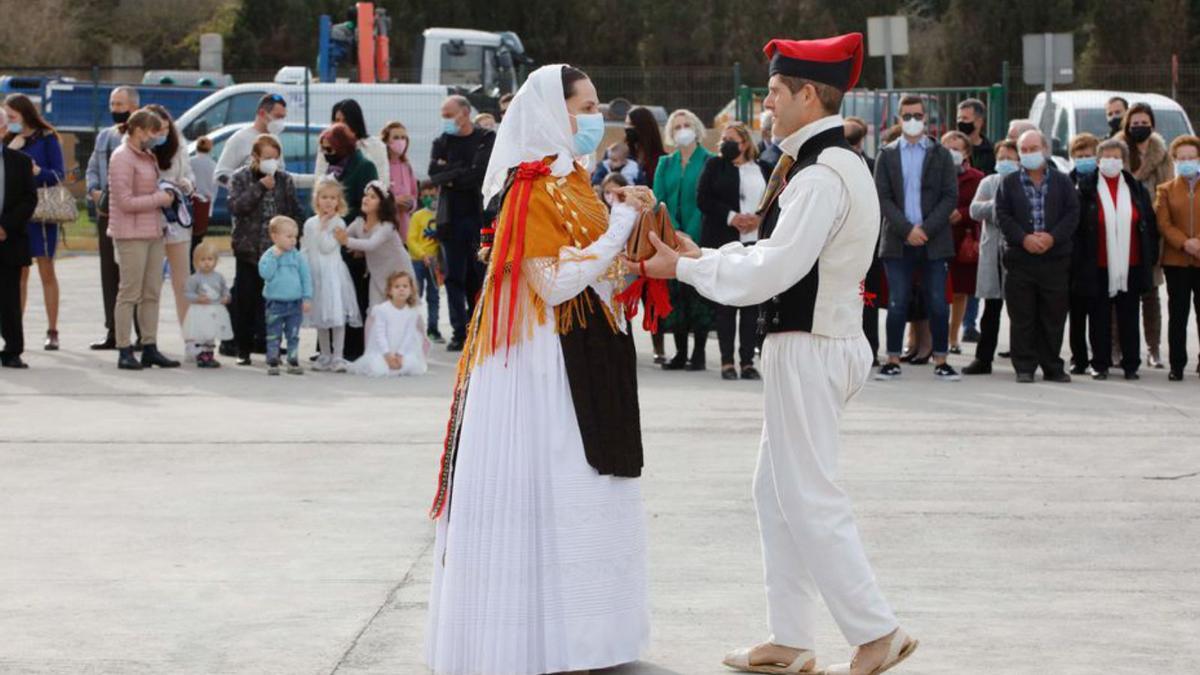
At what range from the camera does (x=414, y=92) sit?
27.1 m

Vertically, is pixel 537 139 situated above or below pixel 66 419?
above

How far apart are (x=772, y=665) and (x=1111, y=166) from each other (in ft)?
27.1

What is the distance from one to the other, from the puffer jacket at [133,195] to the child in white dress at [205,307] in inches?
21.0

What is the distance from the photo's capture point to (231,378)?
13367mm

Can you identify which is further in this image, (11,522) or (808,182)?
(11,522)

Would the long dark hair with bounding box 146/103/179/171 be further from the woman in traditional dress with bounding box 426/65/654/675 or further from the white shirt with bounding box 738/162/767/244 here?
the woman in traditional dress with bounding box 426/65/654/675

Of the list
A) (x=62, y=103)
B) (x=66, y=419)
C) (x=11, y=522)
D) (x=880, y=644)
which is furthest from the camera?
(x=62, y=103)

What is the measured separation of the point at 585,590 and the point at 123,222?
833cm

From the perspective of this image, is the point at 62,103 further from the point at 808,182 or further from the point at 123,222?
the point at 808,182

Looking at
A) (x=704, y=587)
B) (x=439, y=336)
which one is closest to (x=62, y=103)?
(x=439, y=336)

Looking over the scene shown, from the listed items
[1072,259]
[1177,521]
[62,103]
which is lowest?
[1177,521]

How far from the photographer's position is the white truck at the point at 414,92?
26891 mm

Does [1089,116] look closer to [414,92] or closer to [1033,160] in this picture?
[414,92]

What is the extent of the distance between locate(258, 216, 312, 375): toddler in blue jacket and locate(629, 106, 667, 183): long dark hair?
2707 millimetres
